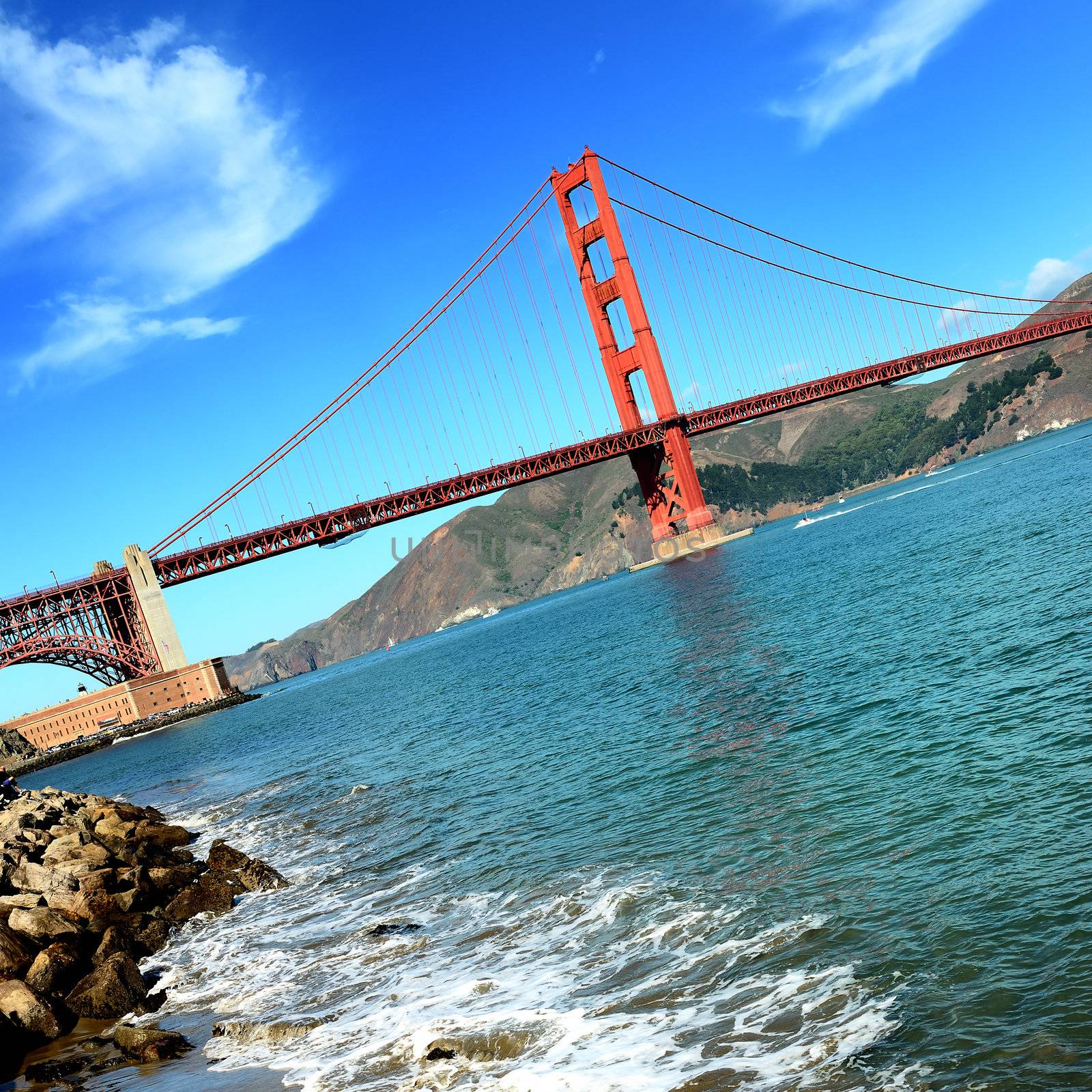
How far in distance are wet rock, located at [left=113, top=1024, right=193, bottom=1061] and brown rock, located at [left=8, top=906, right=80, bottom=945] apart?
3460mm

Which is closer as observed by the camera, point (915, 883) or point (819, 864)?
point (915, 883)

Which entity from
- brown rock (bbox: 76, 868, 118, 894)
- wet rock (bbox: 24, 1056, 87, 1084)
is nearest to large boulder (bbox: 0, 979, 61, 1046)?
wet rock (bbox: 24, 1056, 87, 1084)

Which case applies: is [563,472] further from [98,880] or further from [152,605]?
[98,880]

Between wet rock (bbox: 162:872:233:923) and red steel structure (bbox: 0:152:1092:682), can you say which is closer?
wet rock (bbox: 162:872:233:923)

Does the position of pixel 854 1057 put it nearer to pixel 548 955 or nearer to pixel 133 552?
pixel 548 955

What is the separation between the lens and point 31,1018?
9.23m

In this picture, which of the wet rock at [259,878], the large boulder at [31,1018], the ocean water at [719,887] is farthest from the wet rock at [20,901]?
the large boulder at [31,1018]

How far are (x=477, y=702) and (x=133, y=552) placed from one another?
49.6 metres

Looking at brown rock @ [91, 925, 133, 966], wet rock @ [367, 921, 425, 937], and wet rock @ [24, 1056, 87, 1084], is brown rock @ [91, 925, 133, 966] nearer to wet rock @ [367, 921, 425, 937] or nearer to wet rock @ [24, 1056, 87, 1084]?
wet rock @ [24, 1056, 87, 1084]

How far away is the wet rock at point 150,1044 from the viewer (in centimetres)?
821

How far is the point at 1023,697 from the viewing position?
1221 cm

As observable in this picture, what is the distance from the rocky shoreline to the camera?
8.91 m

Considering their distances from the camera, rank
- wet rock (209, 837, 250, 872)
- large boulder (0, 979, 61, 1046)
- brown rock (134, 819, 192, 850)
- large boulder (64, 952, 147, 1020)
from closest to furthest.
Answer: large boulder (0, 979, 61, 1046)
large boulder (64, 952, 147, 1020)
wet rock (209, 837, 250, 872)
brown rock (134, 819, 192, 850)

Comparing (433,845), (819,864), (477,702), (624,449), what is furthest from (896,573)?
(624,449)
